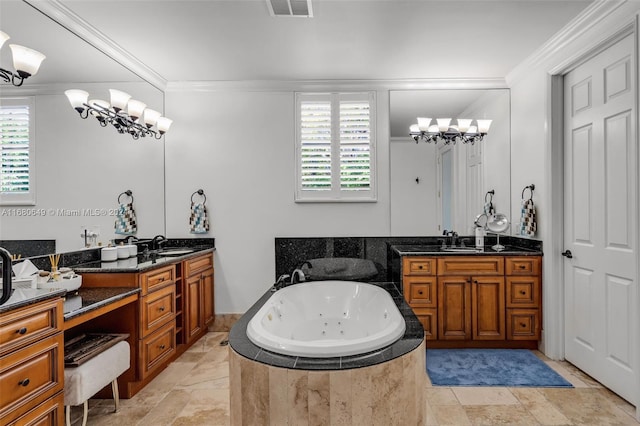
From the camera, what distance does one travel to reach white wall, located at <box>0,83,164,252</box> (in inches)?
90.2

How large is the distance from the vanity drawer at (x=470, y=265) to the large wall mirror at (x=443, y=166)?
61 centimetres

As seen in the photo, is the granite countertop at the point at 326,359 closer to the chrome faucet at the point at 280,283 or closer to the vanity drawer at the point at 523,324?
the chrome faucet at the point at 280,283

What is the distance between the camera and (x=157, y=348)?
267cm

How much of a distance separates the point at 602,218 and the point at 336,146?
7.54 feet

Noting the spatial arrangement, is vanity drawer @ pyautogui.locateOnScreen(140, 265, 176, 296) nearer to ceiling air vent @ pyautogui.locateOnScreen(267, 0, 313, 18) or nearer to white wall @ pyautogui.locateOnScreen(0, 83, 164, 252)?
white wall @ pyautogui.locateOnScreen(0, 83, 164, 252)

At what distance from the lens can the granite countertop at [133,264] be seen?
2.42 meters

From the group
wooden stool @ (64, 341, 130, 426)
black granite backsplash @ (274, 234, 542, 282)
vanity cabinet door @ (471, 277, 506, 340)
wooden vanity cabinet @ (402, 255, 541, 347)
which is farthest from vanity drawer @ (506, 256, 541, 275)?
wooden stool @ (64, 341, 130, 426)

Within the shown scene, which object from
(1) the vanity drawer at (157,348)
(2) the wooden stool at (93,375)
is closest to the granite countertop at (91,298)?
(2) the wooden stool at (93,375)

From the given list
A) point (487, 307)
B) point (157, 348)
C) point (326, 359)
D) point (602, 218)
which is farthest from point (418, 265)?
point (157, 348)

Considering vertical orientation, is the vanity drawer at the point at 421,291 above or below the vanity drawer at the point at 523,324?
above

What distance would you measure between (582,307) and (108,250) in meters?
3.66

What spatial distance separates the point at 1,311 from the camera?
4.57ft

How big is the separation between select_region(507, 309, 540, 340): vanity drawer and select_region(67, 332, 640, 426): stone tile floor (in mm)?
419

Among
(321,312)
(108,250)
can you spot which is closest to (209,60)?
(108,250)
